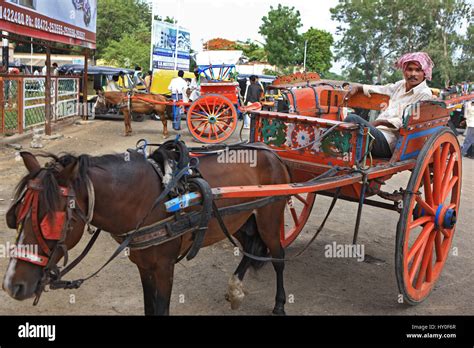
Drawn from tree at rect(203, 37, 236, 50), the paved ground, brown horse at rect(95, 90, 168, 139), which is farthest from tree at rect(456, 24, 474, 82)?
the paved ground

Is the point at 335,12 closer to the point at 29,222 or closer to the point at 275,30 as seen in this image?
the point at 275,30

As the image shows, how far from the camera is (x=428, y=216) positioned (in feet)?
14.4

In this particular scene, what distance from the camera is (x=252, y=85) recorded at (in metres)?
15.1

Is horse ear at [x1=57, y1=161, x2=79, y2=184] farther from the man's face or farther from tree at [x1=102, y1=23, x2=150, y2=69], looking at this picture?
tree at [x1=102, y1=23, x2=150, y2=69]

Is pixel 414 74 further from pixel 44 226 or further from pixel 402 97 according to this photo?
pixel 44 226

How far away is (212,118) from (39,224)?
10.1 metres

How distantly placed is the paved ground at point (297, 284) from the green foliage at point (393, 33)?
3619cm

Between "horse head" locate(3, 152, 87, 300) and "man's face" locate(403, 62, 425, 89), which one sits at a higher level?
"man's face" locate(403, 62, 425, 89)

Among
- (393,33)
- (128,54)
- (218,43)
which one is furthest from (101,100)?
(218,43)

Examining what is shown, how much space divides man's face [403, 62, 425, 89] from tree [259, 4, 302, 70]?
3663 centimetres

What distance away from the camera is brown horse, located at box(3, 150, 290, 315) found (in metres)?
2.35
